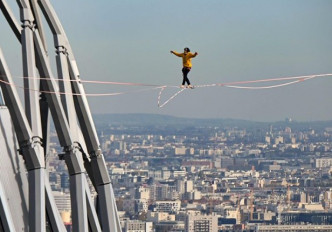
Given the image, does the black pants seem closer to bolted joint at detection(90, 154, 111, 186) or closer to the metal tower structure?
the metal tower structure

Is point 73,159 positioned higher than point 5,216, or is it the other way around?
point 73,159

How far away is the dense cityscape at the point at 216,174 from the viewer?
13750 cm

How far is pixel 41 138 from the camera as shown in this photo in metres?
18.5

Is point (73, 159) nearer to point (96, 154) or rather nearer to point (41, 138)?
point (41, 138)

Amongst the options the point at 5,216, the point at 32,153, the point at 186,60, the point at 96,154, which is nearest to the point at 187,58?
the point at 186,60

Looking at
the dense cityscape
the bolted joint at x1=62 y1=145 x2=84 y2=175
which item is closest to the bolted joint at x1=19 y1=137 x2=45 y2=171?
the bolted joint at x1=62 y1=145 x2=84 y2=175

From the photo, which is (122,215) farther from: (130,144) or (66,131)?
(66,131)

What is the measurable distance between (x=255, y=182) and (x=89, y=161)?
142703 mm

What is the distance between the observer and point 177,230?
443 feet

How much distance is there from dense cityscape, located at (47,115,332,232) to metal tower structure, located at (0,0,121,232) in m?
99.8

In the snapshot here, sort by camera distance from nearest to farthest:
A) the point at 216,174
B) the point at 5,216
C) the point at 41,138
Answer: the point at 5,216 < the point at 41,138 < the point at 216,174

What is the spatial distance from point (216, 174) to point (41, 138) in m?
153

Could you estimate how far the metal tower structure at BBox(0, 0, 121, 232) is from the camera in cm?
1809

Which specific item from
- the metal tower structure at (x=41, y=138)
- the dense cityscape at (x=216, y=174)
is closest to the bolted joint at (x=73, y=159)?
the metal tower structure at (x=41, y=138)
